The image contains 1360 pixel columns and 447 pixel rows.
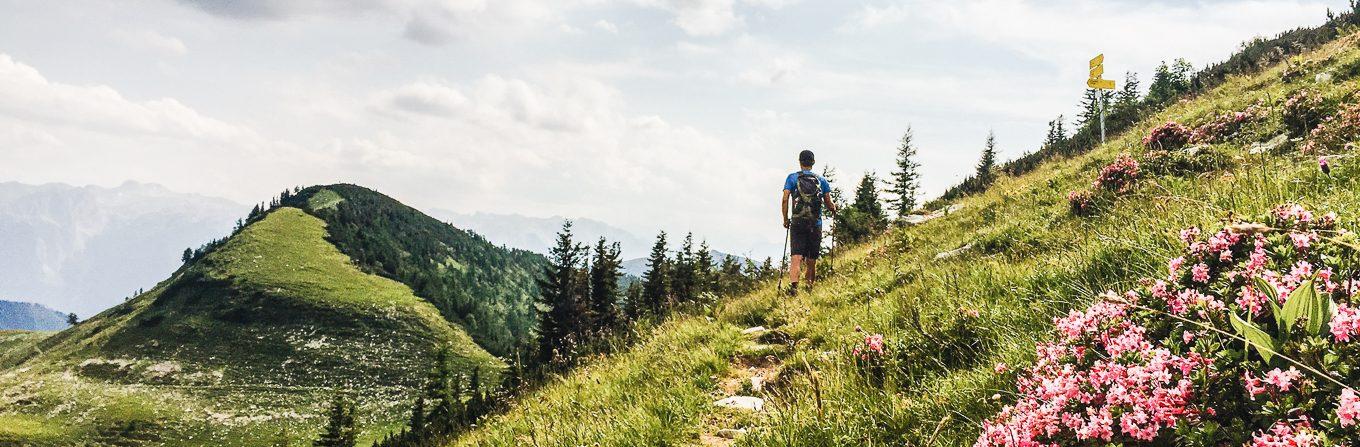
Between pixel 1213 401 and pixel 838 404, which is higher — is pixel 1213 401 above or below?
above

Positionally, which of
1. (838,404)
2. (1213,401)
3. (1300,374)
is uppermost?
(1300,374)

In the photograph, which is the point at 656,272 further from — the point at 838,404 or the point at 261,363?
the point at 261,363

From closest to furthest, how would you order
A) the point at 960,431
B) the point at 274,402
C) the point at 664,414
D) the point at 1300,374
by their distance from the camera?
the point at 1300,374
the point at 960,431
the point at 664,414
the point at 274,402

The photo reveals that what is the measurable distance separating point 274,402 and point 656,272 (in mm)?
107719

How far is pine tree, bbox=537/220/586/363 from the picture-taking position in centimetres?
5762

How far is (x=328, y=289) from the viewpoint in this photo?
175750mm

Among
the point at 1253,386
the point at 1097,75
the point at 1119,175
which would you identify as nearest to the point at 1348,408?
the point at 1253,386

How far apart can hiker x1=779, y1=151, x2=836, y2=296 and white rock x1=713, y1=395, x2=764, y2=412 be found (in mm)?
5089

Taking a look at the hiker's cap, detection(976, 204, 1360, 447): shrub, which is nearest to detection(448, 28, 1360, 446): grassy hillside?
detection(976, 204, 1360, 447): shrub

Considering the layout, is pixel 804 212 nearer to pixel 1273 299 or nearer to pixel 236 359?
pixel 1273 299

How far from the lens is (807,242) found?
1067cm

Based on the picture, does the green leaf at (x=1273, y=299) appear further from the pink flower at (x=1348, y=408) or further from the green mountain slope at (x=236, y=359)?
the green mountain slope at (x=236, y=359)

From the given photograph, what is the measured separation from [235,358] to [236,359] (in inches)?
16.3

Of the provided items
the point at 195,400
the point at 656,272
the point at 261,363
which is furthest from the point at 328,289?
the point at 656,272
